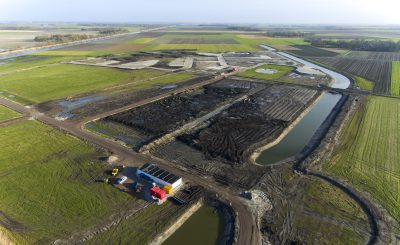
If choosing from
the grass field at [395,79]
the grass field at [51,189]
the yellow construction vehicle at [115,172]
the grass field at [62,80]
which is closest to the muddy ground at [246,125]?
the yellow construction vehicle at [115,172]

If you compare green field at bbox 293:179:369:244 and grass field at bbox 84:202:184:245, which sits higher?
green field at bbox 293:179:369:244

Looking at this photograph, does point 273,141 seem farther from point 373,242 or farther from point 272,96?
point 272,96

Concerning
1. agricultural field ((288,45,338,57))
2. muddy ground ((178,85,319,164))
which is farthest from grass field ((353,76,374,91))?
agricultural field ((288,45,338,57))

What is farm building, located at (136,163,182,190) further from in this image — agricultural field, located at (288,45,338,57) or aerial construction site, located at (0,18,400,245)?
agricultural field, located at (288,45,338,57)

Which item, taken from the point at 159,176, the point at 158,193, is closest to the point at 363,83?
the point at 159,176

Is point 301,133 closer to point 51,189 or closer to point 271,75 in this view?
point 51,189
